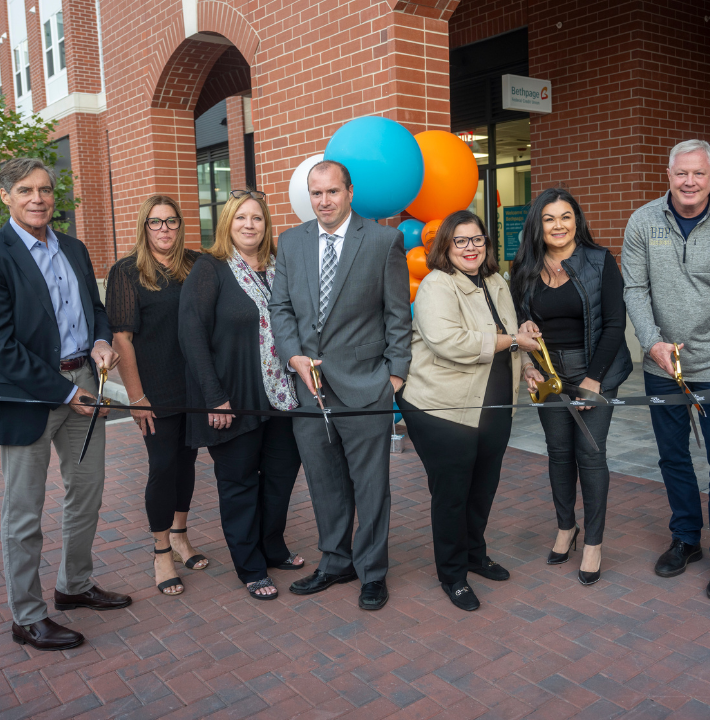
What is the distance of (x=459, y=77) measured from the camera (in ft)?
34.1

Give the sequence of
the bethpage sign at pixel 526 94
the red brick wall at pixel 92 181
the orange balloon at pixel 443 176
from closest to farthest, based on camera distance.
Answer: the orange balloon at pixel 443 176
the bethpage sign at pixel 526 94
the red brick wall at pixel 92 181

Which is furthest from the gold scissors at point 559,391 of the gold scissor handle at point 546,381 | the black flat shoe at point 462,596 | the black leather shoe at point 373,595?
the black leather shoe at point 373,595

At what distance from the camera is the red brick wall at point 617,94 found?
8219 millimetres

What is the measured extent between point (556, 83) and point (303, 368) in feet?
23.0

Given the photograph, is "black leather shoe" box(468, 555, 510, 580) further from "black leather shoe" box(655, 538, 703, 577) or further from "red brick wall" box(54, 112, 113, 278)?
"red brick wall" box(54, 112, 113, 278)

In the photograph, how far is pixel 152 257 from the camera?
3697 mm

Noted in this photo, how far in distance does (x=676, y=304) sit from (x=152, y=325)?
2.60m

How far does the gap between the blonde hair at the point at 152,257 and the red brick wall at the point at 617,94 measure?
6140 mm

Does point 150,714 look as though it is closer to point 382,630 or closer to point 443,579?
point 382,630

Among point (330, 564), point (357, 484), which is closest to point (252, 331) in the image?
point (357, 484)

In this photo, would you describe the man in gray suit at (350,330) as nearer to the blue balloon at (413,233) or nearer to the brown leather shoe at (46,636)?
the brown leather shoe at (46,636)

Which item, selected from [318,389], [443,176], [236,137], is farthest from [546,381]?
[236,137]

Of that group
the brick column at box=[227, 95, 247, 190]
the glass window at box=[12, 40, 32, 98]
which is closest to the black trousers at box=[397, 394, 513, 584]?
the brick column at box=[227, 95, 247, 190]

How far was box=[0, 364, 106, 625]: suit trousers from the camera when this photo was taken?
3.14m
